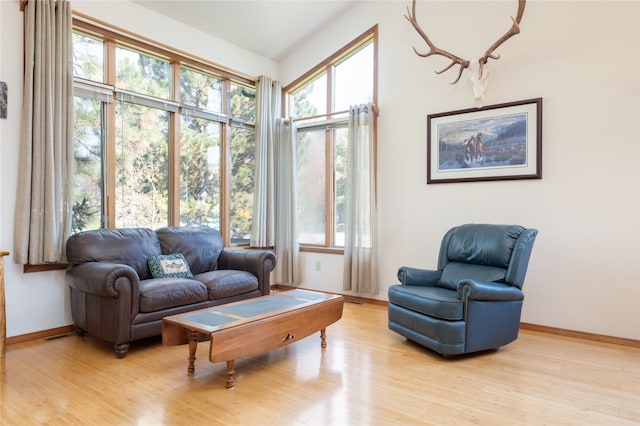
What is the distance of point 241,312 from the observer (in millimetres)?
2705

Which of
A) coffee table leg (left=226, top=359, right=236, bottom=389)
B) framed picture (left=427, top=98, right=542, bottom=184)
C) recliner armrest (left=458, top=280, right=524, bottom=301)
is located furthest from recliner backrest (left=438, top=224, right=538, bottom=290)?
coffee table leg (left=226, top=359, right=236, bottom=389)

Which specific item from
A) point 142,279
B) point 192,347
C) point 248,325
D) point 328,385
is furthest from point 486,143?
point 142,279

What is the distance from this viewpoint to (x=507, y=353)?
3055 millimetres

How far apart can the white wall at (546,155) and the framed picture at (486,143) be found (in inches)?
3.1

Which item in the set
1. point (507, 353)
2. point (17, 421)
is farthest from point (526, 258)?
point (17, 421)

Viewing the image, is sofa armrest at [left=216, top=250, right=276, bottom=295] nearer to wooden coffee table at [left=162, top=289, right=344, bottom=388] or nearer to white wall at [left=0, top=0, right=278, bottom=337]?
wooden coffee table at [left=162, top=289, right=344, bottom=388]

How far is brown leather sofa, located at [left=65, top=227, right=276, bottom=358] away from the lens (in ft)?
9.53

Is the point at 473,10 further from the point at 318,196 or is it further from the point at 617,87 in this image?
the point at 318,196

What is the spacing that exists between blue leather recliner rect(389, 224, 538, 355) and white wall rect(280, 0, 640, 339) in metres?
0.58

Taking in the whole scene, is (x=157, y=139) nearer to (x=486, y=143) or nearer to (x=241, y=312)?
(x=241, y=312)

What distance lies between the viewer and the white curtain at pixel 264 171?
16.8ft

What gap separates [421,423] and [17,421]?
1.99 metres

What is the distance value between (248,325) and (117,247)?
1674 mm

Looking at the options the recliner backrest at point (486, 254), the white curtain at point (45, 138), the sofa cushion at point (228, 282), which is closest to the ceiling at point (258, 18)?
the white curtain at point (45, 138)
